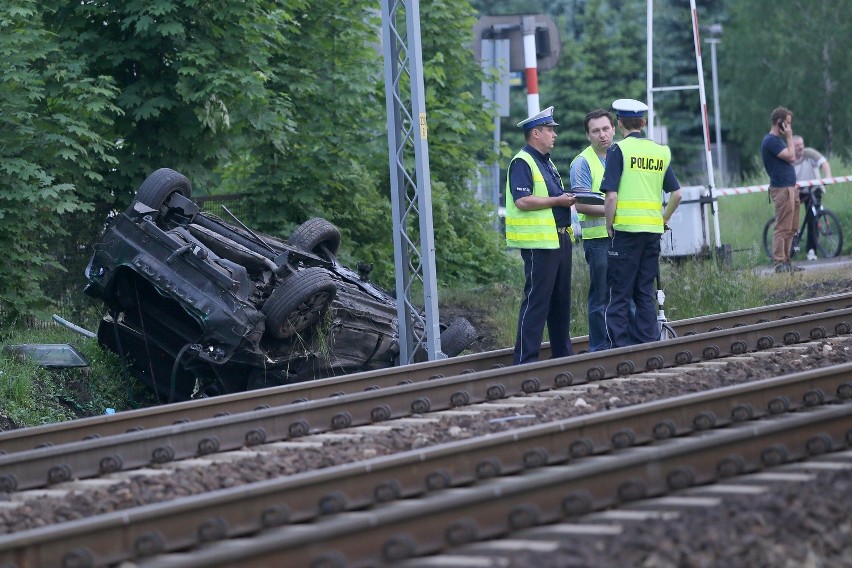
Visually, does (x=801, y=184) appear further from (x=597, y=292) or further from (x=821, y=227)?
(x=597, y=292)

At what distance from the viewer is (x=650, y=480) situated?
19.7 feet

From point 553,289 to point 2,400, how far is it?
4.45 metres

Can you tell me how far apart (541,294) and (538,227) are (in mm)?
535

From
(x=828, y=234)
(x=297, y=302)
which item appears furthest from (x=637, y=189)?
(x=828, y=234)

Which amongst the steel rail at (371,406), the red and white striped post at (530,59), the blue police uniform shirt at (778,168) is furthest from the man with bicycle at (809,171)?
the steel rail at (371,406)

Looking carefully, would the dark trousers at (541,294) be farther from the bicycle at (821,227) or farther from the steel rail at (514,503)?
the bicycle at (821,227)

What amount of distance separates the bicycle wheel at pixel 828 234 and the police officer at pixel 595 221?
28.6 ft

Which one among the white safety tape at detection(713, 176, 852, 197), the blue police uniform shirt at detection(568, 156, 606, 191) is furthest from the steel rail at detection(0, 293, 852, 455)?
the white safety tape at detection(713, 176, 852, 197)

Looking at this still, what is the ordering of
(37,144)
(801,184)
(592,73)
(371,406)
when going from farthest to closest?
1. (592,73)
2. (801,184)
3. (37,144)
4. (371,406)

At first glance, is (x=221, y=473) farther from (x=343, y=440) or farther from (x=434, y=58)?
(x=434, y=58)

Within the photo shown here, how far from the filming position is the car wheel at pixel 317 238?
12.0 metres

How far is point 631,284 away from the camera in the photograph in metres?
10.4

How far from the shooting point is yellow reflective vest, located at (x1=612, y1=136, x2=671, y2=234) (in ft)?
33.5

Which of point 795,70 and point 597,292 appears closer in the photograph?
point 597,292
